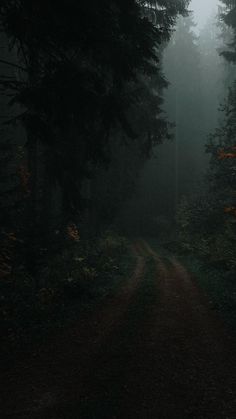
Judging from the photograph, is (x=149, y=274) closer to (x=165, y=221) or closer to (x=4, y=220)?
(x=4, y=220)

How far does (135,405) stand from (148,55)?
7.58 metres

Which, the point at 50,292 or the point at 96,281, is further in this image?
the point at 96,281

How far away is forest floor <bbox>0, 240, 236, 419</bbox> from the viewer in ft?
21.7

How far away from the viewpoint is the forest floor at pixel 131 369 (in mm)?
6621

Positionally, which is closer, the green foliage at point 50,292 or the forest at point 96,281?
the forest at point 96,281

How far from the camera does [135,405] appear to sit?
22.1 feet

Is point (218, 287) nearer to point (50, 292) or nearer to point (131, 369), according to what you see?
point (50, 292)

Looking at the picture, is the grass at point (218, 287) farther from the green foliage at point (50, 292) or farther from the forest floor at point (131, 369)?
the green foliage at point (50, 292)

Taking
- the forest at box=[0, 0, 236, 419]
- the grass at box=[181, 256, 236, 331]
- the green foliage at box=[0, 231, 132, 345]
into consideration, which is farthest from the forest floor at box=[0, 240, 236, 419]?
the green foliage at box=[0, 231, 132, 345]

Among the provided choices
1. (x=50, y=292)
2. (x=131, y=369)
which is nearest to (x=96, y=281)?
(x=50, y=292)

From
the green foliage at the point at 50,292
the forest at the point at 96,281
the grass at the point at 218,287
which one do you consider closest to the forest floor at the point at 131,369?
the forest at the point at 96,281

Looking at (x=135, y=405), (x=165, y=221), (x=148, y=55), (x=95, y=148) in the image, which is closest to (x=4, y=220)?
(x=95, y=148)

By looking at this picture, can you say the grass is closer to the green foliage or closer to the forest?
the forest

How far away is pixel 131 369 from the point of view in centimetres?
815
